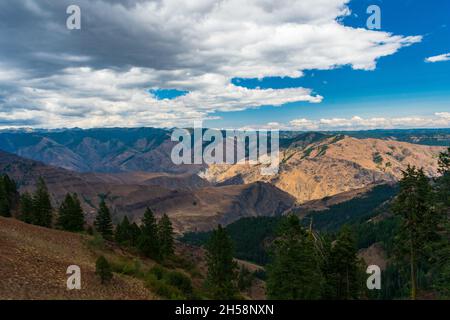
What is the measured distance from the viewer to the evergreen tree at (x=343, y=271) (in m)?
37.2

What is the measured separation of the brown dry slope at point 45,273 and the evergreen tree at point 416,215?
26.7 meters

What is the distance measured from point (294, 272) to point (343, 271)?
9.89 meters

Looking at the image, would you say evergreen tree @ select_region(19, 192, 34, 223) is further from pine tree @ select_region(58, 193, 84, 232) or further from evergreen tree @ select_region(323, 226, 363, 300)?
evergreen tree @ select_region(323, 226, 363, 300)

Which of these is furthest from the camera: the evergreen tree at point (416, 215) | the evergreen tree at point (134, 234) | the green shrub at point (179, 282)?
the evergreen tree at point (134, 234)

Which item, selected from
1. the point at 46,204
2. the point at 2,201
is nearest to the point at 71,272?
the point at 46,204

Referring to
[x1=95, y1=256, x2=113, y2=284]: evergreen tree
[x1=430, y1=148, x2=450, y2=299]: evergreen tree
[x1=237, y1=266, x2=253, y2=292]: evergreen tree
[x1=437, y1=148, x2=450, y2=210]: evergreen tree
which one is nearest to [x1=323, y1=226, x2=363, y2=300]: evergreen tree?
[x1=430, y1=148, x2=450, y2=299]: evergreen tree

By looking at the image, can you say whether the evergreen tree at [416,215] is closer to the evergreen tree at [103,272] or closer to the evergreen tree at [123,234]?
the evergreen tree at [103,272]

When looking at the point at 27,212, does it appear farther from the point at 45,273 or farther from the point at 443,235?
the point at 443,235

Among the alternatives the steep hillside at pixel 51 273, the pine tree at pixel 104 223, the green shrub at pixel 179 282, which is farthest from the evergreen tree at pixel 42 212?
the green shrub at pixel 179 282

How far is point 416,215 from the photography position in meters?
35.0

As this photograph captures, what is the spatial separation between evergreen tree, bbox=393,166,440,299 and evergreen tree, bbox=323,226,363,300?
5291 millimetres

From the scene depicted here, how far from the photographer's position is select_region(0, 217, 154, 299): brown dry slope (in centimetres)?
2161

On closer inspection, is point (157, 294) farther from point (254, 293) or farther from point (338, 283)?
point (254, 293)
